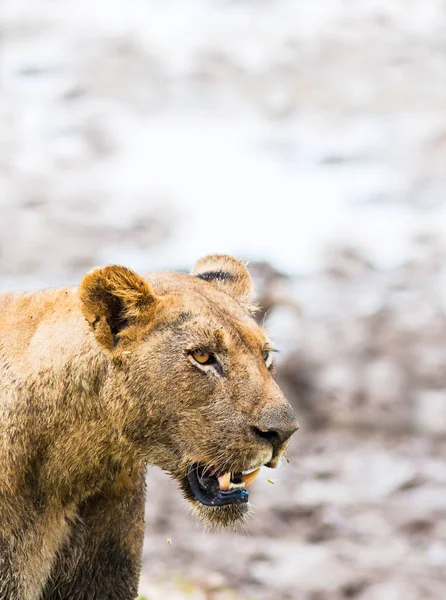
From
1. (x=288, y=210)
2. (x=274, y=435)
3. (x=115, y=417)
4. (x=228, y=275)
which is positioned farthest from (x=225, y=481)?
(x=288, y=210)

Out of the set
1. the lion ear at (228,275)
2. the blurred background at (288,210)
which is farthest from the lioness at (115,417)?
the blurred background at (288,210)

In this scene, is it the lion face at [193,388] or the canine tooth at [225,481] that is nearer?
the lion face at [193,388]

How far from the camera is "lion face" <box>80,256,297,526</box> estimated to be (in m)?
4.19

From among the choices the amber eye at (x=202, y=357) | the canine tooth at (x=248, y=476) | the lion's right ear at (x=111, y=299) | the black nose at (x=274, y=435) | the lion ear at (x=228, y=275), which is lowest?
the canine tooth at (x=248, y=476)

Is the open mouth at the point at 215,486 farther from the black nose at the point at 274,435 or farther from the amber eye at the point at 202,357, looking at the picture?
the amber eye at the point at 202,357

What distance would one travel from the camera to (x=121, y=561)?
4773 mm

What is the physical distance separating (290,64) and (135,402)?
13901 mm

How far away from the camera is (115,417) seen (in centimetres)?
439

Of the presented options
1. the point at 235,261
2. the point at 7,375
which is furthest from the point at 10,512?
the point at 235,261

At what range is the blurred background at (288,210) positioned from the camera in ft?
29.0

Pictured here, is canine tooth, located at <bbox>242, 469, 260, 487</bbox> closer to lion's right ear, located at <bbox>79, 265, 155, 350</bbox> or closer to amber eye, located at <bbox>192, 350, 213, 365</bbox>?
amber eye, located at <bbox>192, 350, 213, 365</bbox>

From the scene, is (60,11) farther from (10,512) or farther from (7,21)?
(10,512)

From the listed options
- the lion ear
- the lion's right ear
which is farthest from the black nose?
the lion ear

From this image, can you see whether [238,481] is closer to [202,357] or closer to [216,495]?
[216,495]
